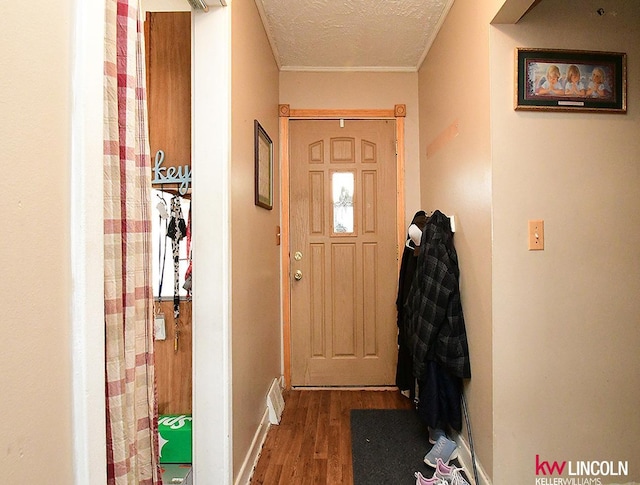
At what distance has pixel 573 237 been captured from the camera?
5.04ft

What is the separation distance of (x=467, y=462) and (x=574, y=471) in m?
0.46

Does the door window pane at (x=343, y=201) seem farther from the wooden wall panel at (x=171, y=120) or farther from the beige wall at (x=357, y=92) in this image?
the wooden wall panel at (x=171, y=120)

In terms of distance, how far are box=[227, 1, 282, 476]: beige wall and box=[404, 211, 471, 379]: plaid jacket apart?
0.92m

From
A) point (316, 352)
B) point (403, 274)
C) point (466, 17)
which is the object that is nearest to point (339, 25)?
point (466, 17)

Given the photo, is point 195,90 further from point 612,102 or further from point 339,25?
point 612,102

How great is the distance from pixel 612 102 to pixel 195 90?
1.83 metres

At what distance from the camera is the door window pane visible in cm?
283

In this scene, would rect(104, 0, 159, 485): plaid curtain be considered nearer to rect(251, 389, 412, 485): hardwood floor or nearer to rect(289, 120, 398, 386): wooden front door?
rect(251, 389, 412, 485): hardwood floor

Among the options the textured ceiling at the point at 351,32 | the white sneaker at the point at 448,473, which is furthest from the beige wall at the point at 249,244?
the white sneaker at the point at 448,473

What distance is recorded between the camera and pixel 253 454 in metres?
1.84

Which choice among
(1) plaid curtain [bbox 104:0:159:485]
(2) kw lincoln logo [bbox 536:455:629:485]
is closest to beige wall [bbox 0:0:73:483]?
(1) plaid curtain [bbox 104:0:159:485]

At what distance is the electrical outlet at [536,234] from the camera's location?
1522 millimetres

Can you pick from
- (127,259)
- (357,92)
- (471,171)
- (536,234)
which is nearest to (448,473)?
(536,234)

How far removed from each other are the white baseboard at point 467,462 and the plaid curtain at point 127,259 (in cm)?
143
